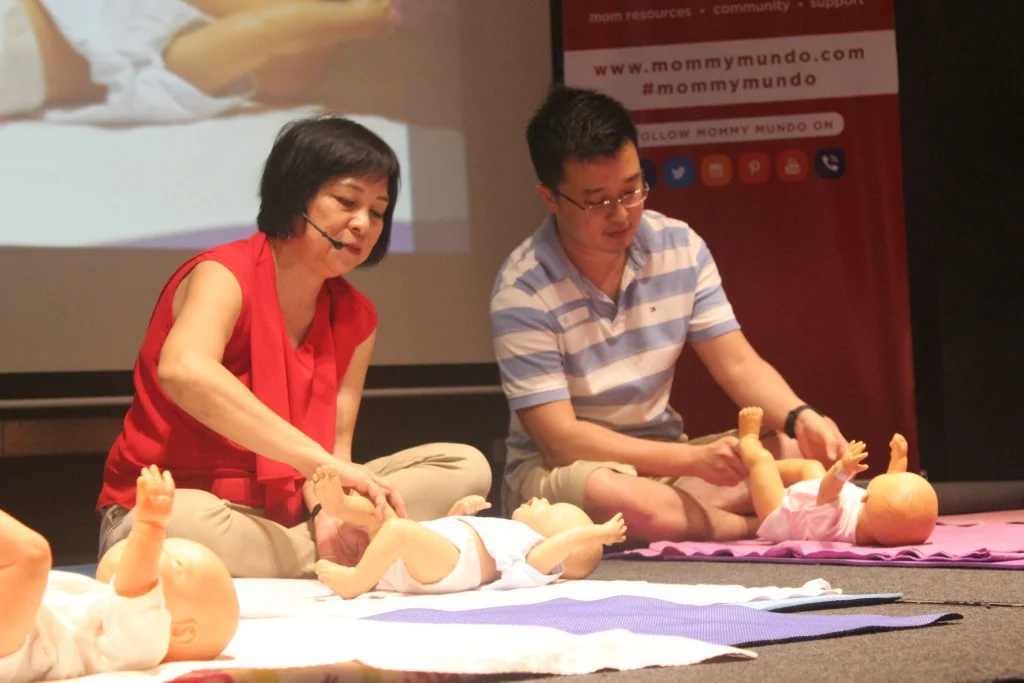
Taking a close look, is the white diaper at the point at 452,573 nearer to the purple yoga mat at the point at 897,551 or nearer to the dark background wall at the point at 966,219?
the purple yoga mat at the point at 897,551

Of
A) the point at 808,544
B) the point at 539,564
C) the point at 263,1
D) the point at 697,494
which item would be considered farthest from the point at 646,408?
the point at 263,1

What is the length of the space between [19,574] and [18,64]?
2.71 meters

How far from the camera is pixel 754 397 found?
3.30m

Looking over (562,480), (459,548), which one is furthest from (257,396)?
(562,480)

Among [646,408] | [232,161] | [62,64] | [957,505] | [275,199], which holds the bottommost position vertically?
[957,505]

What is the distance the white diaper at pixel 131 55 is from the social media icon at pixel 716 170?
159 cm

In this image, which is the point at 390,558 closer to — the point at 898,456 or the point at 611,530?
the point at 611,530

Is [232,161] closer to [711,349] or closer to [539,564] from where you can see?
[711,349]

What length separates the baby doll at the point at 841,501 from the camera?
9.02ft

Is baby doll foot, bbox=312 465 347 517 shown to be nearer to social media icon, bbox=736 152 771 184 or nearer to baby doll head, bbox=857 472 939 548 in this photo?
baby doll head, bbox=857 472 939 548

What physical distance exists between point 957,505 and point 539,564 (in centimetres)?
182

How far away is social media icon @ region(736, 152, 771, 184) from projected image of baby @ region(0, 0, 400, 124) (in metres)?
1.35

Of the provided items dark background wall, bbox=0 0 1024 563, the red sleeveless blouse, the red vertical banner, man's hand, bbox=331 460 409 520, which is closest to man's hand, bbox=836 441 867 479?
man's hand, bbox=331 460 409 520

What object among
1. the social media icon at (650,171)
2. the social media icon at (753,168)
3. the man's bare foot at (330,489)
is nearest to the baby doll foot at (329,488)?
the man's bare foot at (330,489)
